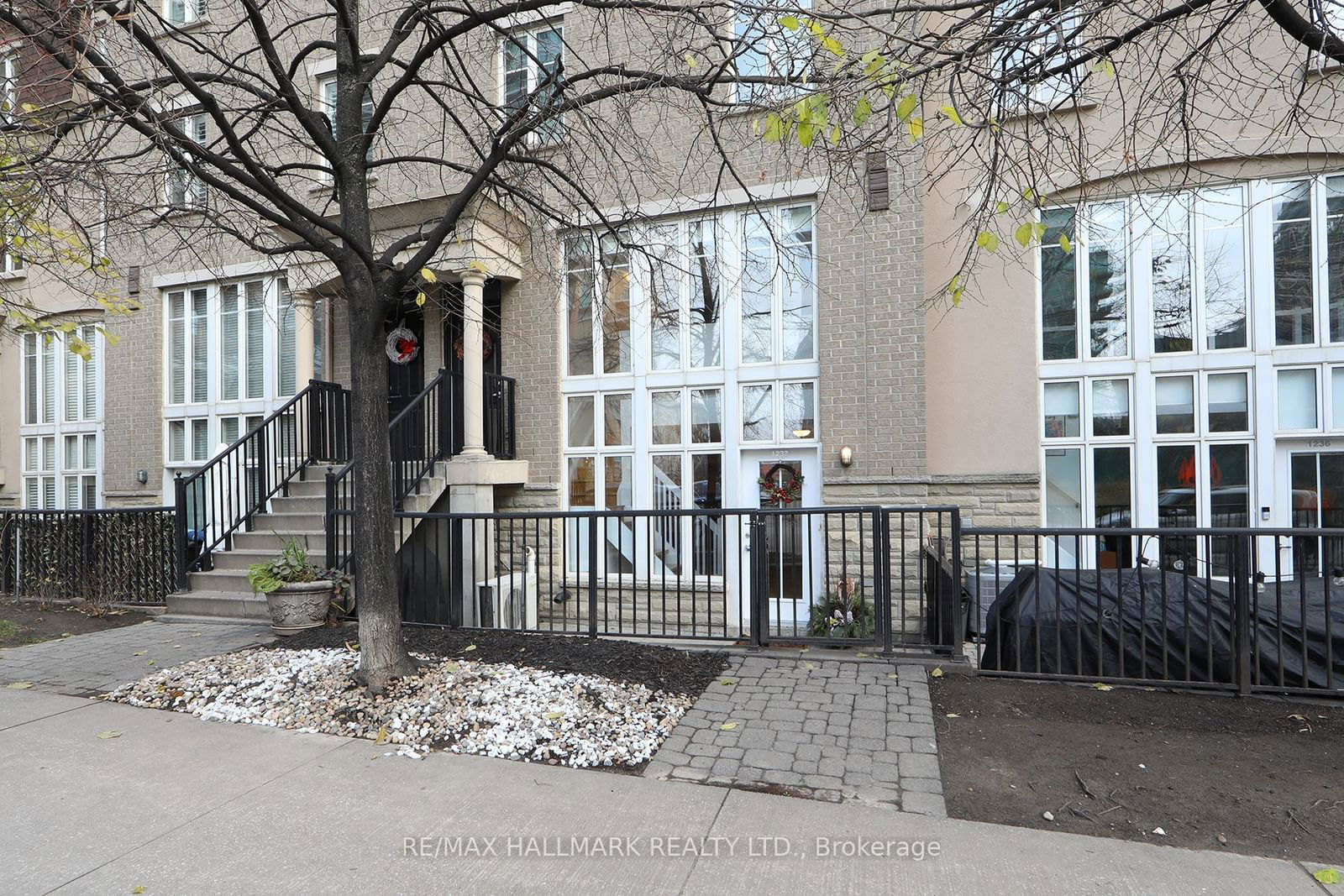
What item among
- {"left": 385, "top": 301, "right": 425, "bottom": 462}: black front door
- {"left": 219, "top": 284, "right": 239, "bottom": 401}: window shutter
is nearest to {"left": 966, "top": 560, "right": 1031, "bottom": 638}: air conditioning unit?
{"left": 385, "top": 301, "right": 425, "bottom": 462}: black front door

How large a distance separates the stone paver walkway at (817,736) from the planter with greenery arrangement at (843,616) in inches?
30.5

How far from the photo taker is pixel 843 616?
7160mm

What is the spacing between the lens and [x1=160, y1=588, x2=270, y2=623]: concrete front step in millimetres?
7637

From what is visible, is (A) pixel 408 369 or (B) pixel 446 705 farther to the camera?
(A) pixel 408 369

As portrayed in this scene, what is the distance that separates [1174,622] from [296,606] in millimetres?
7286

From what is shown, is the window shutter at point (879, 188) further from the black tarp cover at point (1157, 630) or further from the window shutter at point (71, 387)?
the window shutter at point (71, 387)

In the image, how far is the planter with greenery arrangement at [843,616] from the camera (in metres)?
6.42

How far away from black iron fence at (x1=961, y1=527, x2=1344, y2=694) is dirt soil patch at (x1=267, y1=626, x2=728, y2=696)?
2.19 meters

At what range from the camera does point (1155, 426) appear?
8039mm

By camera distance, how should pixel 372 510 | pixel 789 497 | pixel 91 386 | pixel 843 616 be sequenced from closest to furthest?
1. pixel 372 510
2. pixel 843 616
3. pixel 789 497
4. pixel 91 386

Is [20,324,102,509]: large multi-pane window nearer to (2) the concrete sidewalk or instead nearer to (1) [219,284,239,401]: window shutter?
(1) [219,284,239,401]: window shutter

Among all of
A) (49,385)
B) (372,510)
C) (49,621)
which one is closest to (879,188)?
(372,510)

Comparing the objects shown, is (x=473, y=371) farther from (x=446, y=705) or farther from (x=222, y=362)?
(x=222, y=362)

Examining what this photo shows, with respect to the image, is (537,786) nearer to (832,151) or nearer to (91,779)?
(91,779)
